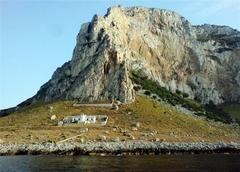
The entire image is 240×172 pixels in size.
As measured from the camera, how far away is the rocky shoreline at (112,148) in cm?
9025

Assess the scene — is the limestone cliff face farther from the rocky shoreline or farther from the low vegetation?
the rocky shoreline

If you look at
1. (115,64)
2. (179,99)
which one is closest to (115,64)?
(115,64)

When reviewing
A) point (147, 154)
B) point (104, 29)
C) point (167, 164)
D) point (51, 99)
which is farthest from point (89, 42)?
point (167, 164)

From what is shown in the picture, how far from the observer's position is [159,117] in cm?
13738

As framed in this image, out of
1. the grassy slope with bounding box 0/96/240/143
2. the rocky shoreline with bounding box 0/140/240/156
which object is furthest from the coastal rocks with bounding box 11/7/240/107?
the rocky shoreline with bounding box 0/140/240/156

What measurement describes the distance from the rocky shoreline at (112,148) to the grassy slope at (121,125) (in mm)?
10072

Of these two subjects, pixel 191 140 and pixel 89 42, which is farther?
pixel 89 42

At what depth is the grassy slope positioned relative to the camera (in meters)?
113

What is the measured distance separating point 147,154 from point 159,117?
48581mm

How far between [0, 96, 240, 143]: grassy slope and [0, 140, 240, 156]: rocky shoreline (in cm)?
1007

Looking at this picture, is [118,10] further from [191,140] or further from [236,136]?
[191,140]

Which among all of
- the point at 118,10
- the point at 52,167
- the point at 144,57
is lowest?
the point at 52,167

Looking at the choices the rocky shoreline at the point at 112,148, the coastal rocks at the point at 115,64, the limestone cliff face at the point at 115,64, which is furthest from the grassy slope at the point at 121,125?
the rocky shoreline at the point at 112,148

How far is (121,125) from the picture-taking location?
415 ft
